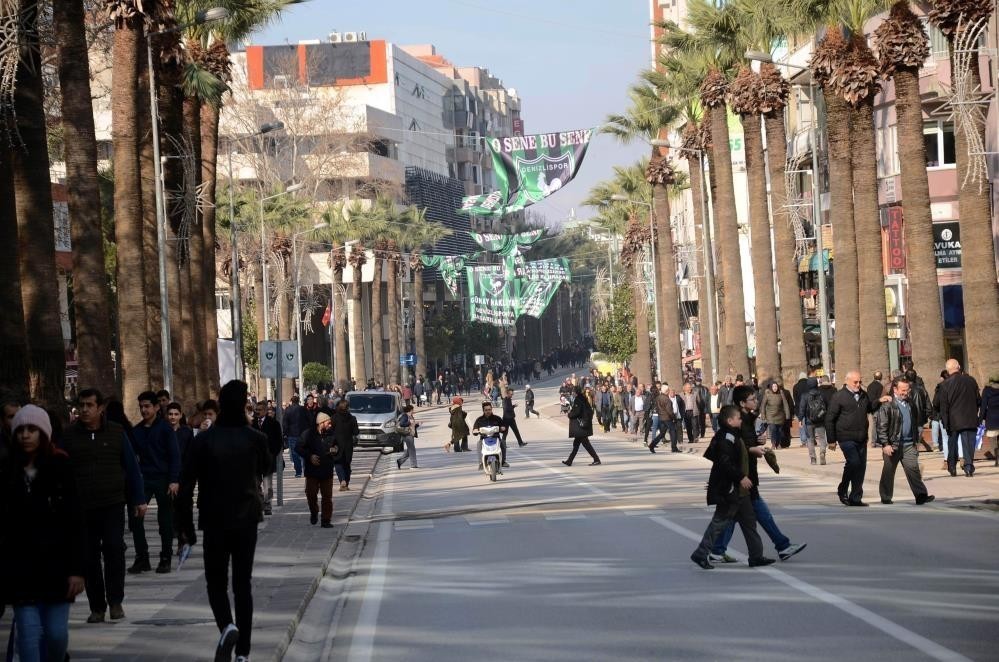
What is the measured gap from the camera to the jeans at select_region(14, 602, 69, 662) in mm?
8164

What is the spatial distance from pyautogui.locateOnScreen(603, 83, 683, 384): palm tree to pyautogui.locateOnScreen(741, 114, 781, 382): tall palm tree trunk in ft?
54.3

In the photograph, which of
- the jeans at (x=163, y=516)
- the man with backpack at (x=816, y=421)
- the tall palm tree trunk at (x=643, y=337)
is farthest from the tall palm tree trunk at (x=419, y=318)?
the jeans at (x=163, y=516)

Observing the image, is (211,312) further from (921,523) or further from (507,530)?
(921,523)

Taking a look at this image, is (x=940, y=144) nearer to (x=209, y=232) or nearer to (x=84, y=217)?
(x=209, y=232)

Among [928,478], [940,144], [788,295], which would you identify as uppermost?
[940,144]

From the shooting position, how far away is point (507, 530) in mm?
20422

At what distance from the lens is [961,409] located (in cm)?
2531

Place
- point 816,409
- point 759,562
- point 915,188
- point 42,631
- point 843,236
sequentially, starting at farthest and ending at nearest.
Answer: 1. point 843,236
2. point 915,188
3. point 816,409
4. point 759,562
5. point 42,631

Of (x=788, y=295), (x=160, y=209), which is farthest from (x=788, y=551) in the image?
(x=788, y=295)

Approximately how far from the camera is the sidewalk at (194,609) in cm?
1087

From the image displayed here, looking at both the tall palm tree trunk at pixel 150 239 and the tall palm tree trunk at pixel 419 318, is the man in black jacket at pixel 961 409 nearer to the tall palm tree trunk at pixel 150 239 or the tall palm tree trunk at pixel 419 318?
the tall palm tree trunk at pixel 150 239

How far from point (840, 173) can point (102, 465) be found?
95.0 ft

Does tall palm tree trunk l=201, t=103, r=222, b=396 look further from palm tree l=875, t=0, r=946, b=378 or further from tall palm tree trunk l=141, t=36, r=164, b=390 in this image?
palm tree l=875, t=0, r=946, b=378

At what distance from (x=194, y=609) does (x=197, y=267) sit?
28.6 meters
